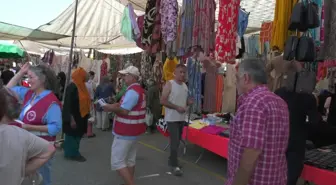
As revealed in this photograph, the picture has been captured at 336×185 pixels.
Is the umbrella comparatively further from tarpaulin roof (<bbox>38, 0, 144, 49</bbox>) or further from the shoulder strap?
the shoulder strap

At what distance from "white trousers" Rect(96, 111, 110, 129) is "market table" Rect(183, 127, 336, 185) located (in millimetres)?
3385

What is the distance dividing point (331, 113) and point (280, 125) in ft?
10.8

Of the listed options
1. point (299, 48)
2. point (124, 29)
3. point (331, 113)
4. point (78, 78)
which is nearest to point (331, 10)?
point (299, 48)

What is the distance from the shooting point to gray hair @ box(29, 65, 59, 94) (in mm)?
2961

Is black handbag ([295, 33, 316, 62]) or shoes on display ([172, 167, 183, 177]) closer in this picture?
black handbag ([295, 33, 316, 62])

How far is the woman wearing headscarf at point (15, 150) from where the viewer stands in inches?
62.6

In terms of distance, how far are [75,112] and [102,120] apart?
3186 millimetres

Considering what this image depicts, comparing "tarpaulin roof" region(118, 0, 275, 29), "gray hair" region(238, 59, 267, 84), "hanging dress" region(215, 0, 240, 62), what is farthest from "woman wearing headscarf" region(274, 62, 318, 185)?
"tarpaulin roof" region(118, 0, 275, 29)

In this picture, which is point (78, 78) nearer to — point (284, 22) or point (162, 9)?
point (162, 9)

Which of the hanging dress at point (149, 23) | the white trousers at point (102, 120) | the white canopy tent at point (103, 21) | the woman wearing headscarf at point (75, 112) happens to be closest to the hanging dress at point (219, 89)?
the white canopy tent at point (103, 21)

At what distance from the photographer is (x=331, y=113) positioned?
4.74 meters

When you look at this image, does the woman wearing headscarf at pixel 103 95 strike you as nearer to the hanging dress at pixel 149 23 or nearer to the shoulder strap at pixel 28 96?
the hanging dress at pixel 149 23

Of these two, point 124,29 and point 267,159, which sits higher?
point 124,29

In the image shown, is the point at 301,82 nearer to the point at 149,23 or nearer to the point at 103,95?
the point at 149,23
